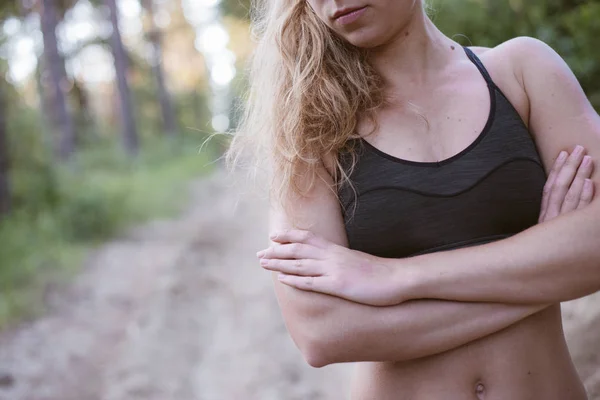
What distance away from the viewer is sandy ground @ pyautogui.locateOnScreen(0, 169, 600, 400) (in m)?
5.03

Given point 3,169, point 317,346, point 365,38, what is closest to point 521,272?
point 317,346

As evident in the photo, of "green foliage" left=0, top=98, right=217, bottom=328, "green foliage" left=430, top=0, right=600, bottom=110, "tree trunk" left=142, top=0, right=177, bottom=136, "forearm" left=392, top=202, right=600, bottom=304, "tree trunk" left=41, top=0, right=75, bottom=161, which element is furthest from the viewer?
"tree trunk" left=142, top=0, right=177, bottom=136

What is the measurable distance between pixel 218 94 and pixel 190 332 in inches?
1484

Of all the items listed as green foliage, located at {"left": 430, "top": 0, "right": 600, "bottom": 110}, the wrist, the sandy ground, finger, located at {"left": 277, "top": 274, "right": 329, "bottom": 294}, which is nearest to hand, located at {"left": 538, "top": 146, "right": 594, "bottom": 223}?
the wrist

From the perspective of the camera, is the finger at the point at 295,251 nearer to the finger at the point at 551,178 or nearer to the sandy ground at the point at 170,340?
the finger at the point at 551,178

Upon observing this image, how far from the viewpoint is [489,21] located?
18.2 ft

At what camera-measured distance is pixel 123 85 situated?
807 inches

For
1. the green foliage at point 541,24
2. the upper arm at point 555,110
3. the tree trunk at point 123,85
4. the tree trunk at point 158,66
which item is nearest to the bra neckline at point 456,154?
the upper arm at point 555,110

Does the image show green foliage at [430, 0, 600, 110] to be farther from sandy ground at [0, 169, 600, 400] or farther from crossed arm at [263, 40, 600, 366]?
crossed arm at [263, 40, 600, 366]

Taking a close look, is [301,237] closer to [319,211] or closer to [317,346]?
[319,211]

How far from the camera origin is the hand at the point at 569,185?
5.57 feet

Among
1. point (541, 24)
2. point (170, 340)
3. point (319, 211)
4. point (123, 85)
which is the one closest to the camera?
point (319, 211)

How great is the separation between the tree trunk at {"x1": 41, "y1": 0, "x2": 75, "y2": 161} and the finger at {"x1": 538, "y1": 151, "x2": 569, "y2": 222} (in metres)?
14.6

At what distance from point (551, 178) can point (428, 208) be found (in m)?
0.34
